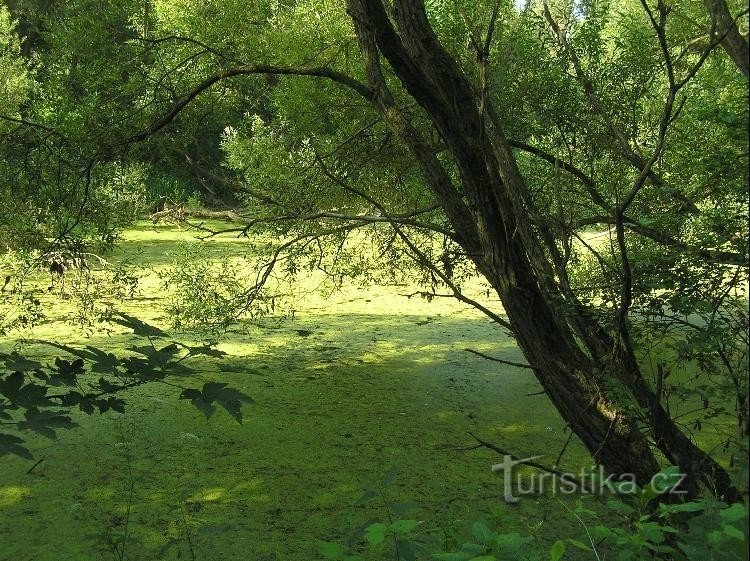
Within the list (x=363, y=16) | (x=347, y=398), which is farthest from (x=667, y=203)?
(x=347, y=398)

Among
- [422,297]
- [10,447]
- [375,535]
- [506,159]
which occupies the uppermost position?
[506,159]

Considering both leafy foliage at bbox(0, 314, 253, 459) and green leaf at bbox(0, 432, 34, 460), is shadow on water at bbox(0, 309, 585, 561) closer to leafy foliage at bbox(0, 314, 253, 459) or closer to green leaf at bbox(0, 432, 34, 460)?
leafy foliage at bbox(0, 314, 253, 459)

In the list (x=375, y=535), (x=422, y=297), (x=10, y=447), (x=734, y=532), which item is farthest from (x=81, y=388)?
(x=422, y=297)

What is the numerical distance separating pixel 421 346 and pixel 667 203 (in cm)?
258

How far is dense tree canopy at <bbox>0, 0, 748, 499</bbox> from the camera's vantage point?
1965 mm

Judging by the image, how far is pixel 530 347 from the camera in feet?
7.82

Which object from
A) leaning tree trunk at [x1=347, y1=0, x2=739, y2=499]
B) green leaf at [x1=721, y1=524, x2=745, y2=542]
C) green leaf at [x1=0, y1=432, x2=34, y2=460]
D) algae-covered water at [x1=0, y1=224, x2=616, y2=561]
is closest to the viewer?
green leaf at [x1=721, y1=524, x2=745, y2=542]

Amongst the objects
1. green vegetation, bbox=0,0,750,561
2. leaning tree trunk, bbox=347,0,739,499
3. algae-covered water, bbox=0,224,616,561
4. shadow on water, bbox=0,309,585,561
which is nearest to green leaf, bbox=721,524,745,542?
green vegetation, bbox=0,0,750,561

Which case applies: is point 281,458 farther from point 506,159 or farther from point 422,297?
point 506,159

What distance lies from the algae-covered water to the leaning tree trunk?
358 mm

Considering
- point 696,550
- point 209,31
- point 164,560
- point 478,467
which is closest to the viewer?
point 696,550

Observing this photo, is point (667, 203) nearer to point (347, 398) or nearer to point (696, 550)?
point (696, 550)

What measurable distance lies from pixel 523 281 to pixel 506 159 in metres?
0.41

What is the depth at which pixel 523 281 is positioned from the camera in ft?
7.64
